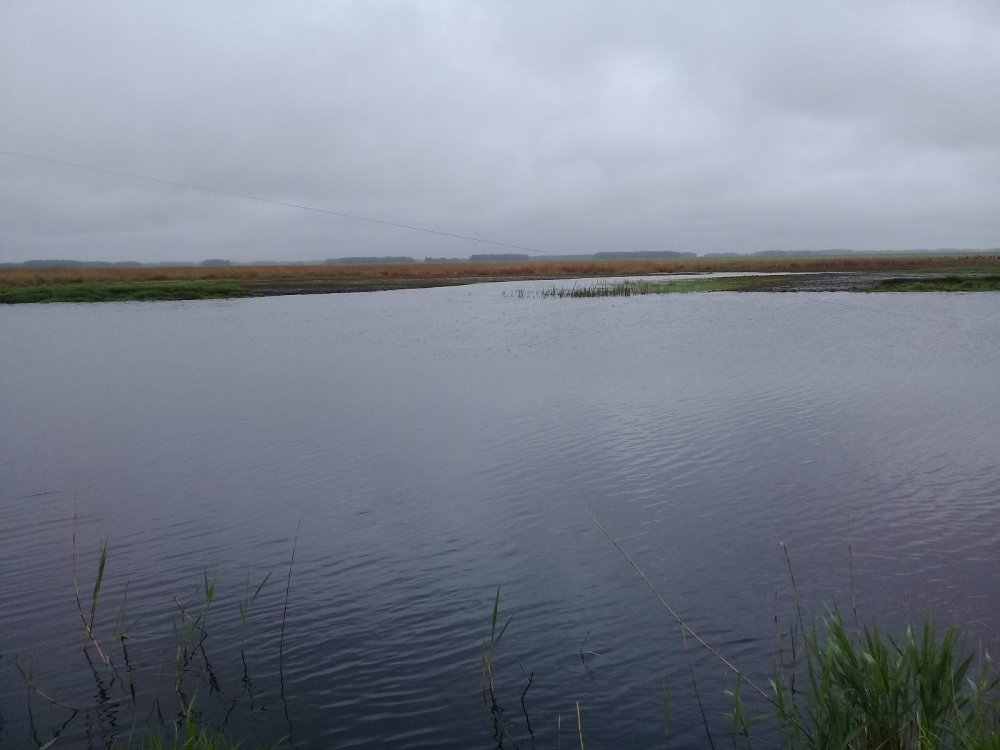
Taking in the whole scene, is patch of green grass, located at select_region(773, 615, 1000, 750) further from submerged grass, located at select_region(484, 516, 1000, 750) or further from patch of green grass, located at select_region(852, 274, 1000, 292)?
patch of green grass, located at select_region(852, 274, 1000, 292)

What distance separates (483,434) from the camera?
14.1 meters

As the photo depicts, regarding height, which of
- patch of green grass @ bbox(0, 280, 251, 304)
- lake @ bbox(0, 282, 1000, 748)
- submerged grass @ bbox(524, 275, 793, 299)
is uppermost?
patch of green grass @ bbox(0, 280, 251, 304)

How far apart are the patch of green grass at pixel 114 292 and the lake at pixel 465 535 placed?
3601 centimetres

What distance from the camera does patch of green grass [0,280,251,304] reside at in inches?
2105

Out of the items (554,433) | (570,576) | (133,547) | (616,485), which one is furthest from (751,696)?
(554,433)

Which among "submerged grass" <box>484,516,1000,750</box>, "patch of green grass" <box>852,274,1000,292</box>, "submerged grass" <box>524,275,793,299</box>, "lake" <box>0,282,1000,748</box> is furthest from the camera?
"submerged grass" <box>524,275,793,299</box>

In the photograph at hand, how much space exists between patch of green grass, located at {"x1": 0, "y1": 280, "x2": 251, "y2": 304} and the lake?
36.0 meters

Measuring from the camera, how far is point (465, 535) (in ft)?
30.4

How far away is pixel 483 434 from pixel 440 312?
1081 inches

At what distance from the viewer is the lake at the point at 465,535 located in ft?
20.0

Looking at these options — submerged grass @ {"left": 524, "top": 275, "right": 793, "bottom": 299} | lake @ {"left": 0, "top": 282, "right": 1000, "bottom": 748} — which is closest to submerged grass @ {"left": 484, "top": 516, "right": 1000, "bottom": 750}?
lake @ {"left": 0, "top": 282, "right": 1000, "bottom": 748}

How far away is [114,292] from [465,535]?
5410cm

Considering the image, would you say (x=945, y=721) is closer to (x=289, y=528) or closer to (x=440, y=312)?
(x=289, y=528)

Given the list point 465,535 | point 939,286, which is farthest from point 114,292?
point 465,535
